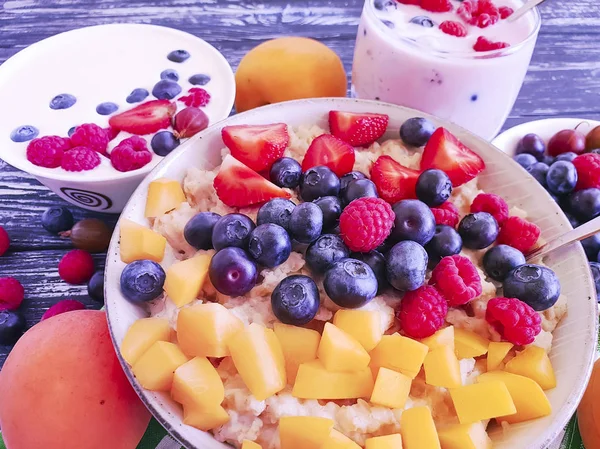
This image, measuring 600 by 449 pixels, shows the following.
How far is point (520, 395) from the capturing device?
0.89 m

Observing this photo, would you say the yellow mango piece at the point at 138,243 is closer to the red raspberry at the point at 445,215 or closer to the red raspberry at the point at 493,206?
the red raspberry at the point at 445,215

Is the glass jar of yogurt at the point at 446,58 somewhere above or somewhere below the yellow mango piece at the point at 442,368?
above

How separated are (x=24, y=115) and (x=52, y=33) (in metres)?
0.71

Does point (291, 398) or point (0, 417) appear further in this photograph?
point (0, 417)

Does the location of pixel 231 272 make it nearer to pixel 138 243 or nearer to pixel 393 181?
pixel 138 243

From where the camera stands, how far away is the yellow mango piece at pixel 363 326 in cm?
90

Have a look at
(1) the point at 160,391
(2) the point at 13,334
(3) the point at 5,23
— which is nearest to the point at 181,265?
(1) the point at 160,391

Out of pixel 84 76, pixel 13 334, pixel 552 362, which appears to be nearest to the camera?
pixel 552 362

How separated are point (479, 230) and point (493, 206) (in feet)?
0.29

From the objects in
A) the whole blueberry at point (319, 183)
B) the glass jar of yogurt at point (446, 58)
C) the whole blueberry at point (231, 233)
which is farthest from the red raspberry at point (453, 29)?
the whole blueberry at point (231, 233)

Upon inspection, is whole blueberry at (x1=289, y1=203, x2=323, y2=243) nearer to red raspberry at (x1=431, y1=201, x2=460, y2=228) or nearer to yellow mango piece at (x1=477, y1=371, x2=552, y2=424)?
red raspberry at (x1=431, y1=201, x2=460, y2=228)

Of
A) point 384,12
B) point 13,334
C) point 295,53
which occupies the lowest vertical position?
point 13,334

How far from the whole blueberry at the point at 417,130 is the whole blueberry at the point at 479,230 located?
25 centimetres

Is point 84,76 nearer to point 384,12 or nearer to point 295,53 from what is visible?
point 295,53
